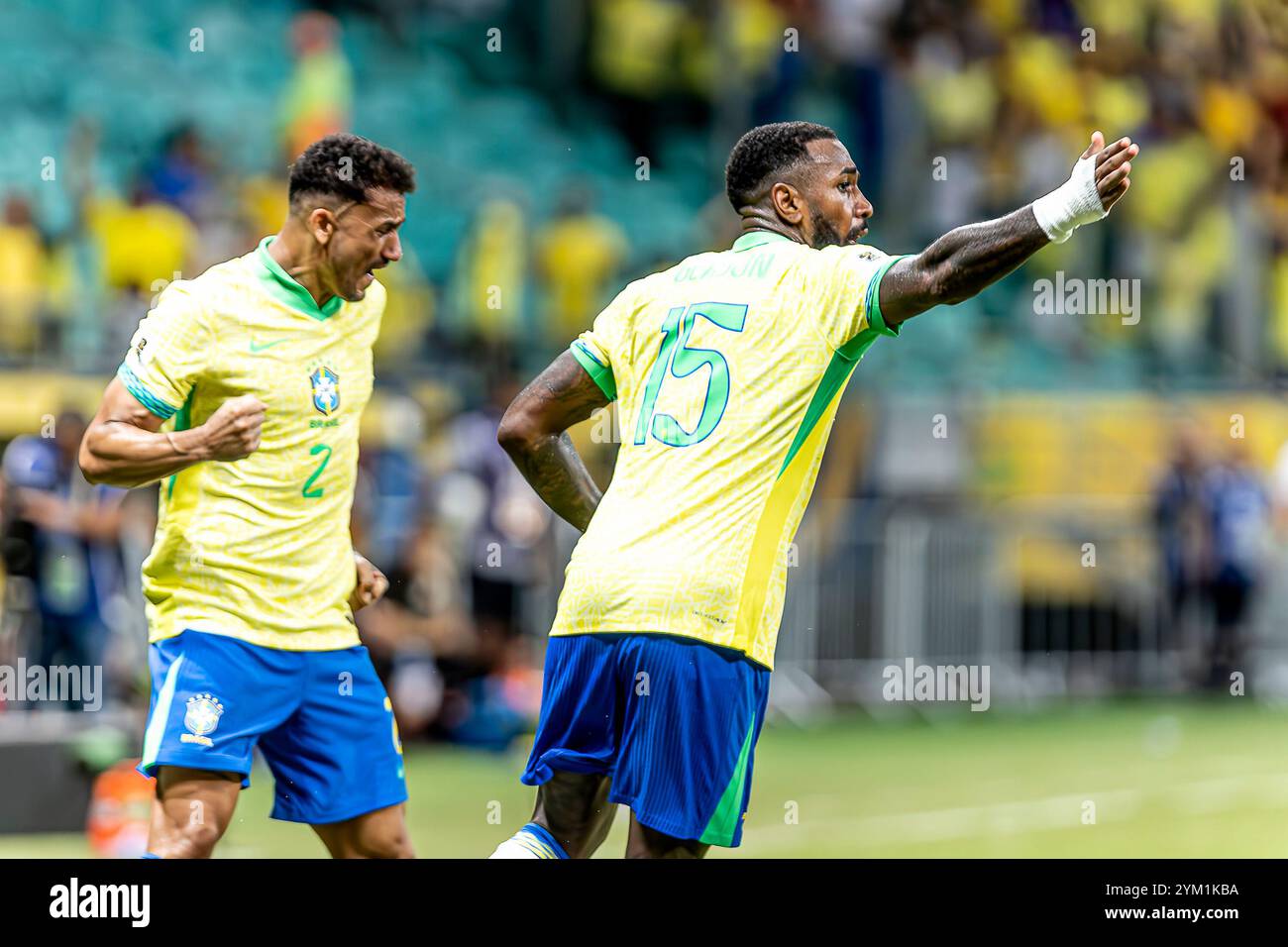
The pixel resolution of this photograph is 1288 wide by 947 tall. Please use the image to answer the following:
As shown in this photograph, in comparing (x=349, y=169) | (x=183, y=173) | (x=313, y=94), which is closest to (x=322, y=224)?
(x=349, y=169)

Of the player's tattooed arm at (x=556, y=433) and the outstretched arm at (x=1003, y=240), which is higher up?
the outstretched arm at (x=1003, y=240)

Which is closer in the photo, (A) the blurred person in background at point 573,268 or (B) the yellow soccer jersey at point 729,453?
(B) the yellow soccer jersey at point 729,453

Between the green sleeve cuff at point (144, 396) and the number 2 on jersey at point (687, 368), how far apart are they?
154 cm

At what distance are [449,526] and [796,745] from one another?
2.83 m

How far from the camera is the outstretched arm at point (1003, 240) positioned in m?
5.04

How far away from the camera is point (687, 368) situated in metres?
5.40

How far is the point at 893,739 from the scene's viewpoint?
14578 mm

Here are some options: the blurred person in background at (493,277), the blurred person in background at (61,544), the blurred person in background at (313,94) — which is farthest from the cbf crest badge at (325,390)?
the blurred person in background at (313,94)

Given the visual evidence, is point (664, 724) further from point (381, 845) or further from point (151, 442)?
point (151, 442)

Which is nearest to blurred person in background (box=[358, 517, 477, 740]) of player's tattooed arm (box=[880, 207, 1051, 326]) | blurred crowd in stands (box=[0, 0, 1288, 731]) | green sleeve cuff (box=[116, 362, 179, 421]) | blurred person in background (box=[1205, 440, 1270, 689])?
blurred crowd in stands (box=[0, 0, 1288, 731])

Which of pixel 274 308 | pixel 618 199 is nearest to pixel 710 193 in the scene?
pixel 618 199

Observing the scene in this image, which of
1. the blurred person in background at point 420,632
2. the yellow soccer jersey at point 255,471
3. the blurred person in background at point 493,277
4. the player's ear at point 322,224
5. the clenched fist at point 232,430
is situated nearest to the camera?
the clenched fist at point 232,430

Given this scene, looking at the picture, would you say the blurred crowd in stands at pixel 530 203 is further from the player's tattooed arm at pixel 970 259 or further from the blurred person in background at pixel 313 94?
the player's tattooed arm at pixel 970 259

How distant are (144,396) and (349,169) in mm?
942
